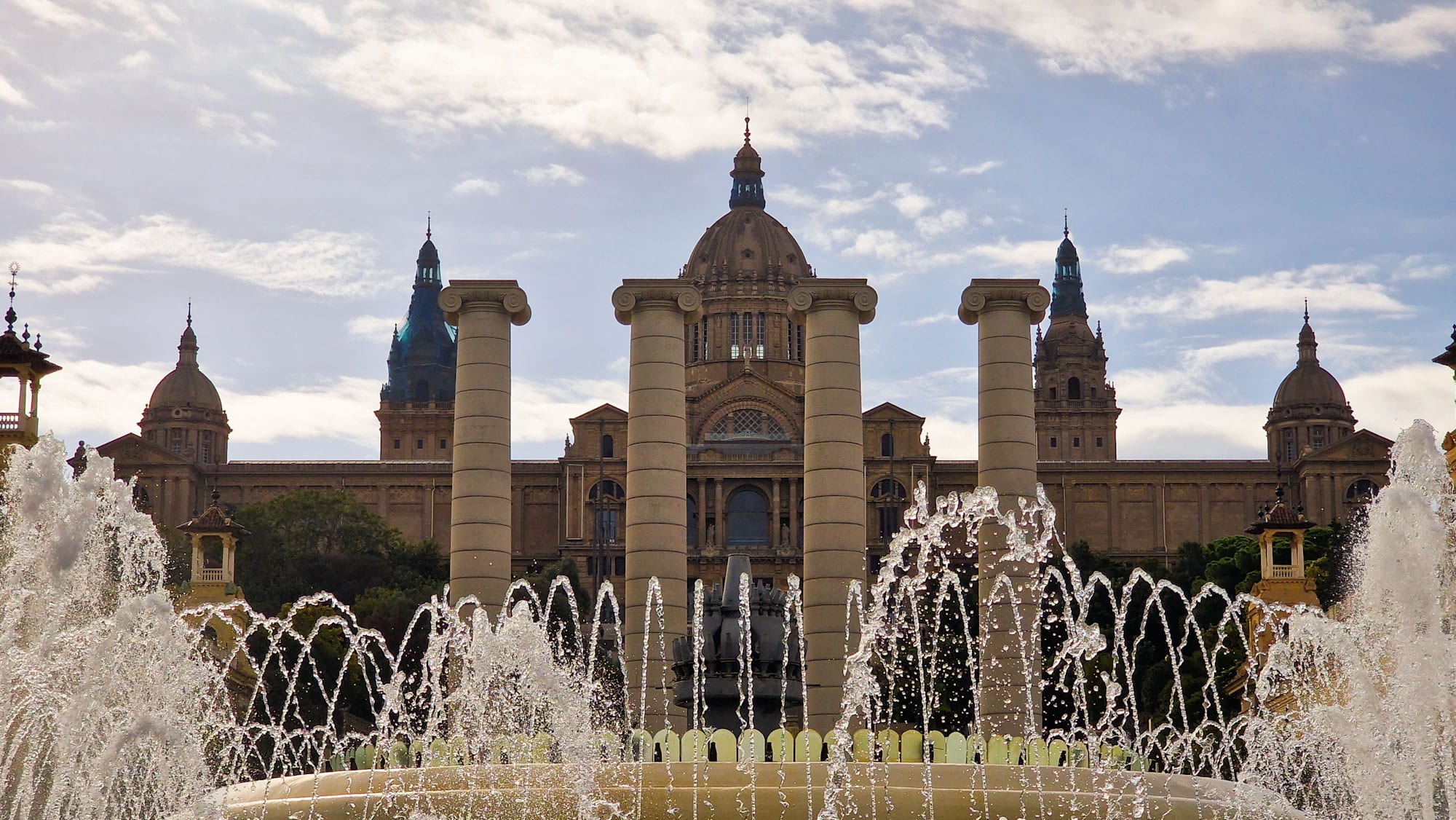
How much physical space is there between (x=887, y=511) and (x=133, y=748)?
78064 mm

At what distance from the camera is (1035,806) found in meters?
25.9

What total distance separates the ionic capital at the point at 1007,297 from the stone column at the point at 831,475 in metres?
1.69

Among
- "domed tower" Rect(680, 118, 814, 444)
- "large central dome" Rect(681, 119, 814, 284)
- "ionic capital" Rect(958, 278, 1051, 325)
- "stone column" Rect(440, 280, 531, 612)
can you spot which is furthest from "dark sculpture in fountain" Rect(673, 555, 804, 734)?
"large central dome" Rect(681, 119, 814, 284)

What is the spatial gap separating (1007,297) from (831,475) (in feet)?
14.2

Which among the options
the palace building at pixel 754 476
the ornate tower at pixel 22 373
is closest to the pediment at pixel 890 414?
the palace building at pixel 754 476

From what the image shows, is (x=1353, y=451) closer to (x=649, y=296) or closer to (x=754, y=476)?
(x=754, y=476)

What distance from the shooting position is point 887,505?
101688mm

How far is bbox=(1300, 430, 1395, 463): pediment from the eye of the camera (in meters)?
103

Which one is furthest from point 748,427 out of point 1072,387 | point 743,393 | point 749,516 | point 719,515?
point 1072,387

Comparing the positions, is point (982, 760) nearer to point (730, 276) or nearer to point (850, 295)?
point (850, 295)

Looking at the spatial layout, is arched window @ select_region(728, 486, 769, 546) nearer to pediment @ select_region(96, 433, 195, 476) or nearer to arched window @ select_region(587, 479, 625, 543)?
arched window @ select_region(587, 479, 625, 543)

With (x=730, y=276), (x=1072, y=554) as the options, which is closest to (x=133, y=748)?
(x=1072, y=554)

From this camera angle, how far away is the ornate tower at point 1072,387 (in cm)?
11838

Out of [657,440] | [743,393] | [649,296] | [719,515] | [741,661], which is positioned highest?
[743,393]
